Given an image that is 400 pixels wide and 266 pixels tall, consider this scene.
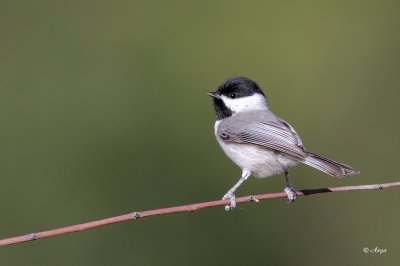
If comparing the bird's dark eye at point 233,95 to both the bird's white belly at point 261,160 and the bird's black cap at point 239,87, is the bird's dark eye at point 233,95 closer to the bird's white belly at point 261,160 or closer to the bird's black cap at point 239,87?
the bird's black cap at point 239,87

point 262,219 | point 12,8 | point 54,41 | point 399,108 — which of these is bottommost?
point 262,219

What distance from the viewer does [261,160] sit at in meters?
3.13

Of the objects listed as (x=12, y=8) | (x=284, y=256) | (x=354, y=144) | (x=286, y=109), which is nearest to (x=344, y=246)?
(x=284, y=256)

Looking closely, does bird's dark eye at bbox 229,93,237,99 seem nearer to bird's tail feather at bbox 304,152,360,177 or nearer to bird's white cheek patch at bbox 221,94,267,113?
bird's white cheek patch at bbox 221,94,267,113

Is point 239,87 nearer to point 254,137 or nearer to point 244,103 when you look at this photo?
point 244,103

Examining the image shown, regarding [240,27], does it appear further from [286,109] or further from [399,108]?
[399,108]

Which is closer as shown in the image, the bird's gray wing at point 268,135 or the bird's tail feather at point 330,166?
the bird's tail feather at point 330,166

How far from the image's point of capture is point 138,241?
12.8 ft

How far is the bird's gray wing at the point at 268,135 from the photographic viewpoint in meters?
2.96

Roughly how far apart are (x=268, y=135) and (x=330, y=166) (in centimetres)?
47

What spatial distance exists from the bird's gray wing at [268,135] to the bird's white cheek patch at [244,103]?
0.46 feet

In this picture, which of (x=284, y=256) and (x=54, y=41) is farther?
(x=54, y=41)

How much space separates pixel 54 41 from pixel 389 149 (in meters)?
2.50

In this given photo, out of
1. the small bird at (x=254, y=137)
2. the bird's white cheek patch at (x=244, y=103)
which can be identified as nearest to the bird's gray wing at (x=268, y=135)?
the small bird at (x=254, y=137)
